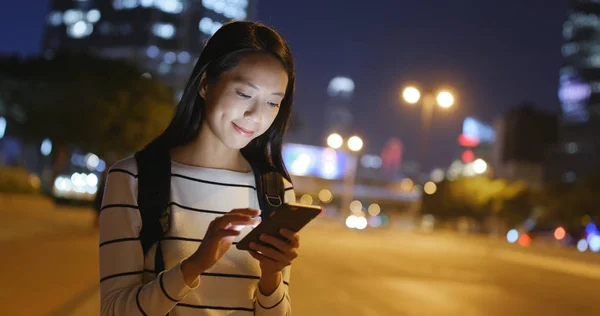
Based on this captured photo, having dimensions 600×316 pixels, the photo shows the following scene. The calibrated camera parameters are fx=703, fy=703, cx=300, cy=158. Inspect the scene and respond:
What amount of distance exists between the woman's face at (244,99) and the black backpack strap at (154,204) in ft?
0.84

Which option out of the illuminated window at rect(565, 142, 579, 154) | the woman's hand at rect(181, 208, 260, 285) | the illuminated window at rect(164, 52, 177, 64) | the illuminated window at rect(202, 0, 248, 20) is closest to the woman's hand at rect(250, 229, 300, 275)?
the woman's hand at rect(181, 208, 260, 285)

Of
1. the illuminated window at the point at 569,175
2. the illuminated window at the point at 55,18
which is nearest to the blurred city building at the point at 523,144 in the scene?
the illuminated window at the point at 569,175

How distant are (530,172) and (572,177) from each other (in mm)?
5151

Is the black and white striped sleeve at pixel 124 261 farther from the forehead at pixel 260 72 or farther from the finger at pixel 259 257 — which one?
the forehead at pixel 260 72

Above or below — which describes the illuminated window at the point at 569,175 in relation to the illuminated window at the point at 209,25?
below

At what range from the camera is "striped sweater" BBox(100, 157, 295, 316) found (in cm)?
213

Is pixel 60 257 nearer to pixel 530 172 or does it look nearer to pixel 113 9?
pixel 530 172

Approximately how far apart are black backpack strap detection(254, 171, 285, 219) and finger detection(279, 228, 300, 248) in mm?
249

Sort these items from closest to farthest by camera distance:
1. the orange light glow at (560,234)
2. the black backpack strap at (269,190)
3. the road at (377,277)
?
the black backpack strap at (269,190), the road at (377,277), the orange light glow at (560,234)

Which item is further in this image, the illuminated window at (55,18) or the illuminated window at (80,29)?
the illuminated window at (55,18)

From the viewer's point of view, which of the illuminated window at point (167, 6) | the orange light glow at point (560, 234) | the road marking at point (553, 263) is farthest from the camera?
the illuminated window at point (167, 6)

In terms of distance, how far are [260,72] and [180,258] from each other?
68 centimetres

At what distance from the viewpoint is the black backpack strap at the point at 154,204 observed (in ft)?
7.36

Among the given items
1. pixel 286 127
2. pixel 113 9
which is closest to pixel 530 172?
A: pixel 113 9
